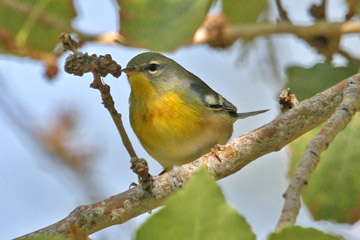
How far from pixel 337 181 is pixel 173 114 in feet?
3.18

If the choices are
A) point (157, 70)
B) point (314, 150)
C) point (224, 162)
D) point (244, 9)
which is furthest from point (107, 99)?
point (157, 70)

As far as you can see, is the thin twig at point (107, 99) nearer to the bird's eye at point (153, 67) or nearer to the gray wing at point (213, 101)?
the gray wing at point (213, 101)

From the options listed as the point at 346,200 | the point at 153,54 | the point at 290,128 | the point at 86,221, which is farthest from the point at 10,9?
the point at 346,200

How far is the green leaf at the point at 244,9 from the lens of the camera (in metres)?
2.31

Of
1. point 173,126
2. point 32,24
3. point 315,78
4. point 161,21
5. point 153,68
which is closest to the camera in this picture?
point 161,21

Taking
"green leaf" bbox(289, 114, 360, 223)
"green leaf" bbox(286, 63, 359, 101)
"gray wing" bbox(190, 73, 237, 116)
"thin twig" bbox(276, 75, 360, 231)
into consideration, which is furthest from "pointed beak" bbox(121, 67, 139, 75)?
"thin twig" bbox(276, 75, 360, 231)

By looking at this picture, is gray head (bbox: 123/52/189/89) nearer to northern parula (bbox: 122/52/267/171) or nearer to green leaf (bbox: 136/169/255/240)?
northern parula (bbox: 122/52/267/171)

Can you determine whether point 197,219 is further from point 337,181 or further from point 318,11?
point 318,11

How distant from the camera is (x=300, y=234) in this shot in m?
0.90

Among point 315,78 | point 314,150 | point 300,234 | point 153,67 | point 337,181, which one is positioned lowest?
point 300,234

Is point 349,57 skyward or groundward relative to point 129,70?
groundward

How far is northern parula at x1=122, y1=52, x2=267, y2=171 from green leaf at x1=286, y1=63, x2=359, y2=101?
0.47 meters

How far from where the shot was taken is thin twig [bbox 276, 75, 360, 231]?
1112 millimetres

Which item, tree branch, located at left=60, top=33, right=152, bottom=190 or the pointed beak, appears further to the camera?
the pointed beak
